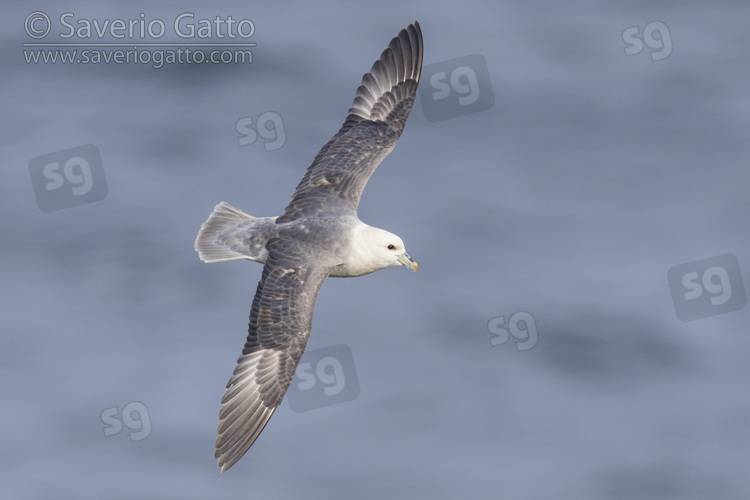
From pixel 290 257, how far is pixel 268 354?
1.07 meters

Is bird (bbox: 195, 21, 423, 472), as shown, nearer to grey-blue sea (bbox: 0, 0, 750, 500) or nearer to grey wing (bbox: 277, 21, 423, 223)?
grey wing (bbox: 277, 21, 423, 223)

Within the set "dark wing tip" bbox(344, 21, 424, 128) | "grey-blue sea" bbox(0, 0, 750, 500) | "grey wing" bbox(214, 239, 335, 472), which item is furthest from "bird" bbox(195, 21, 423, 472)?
"grey-blue sea" bbox(0, 0, 750, 500)

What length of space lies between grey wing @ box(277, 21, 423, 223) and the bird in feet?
0.05

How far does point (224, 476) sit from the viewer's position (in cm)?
1820

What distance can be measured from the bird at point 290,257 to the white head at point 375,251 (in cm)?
1

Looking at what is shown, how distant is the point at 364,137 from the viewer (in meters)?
14.2

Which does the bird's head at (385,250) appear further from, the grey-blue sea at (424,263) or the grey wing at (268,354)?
the grey-blue sea at (424,263)

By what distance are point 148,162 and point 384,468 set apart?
Result: 766cm

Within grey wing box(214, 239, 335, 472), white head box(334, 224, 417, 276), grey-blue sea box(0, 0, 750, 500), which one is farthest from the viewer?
grey-blue sea box(0, 0, 750, 500)

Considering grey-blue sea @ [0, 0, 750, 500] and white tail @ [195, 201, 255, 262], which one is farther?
grey-blue sea @ [0, 0, 750, 500]

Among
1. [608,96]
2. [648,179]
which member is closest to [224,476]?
[648,179]

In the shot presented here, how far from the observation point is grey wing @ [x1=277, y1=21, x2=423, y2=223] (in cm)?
1347

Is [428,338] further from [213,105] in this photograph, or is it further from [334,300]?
[213,105]

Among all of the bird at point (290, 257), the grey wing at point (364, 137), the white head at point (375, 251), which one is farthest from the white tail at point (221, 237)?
the white head at point (375, 251)
